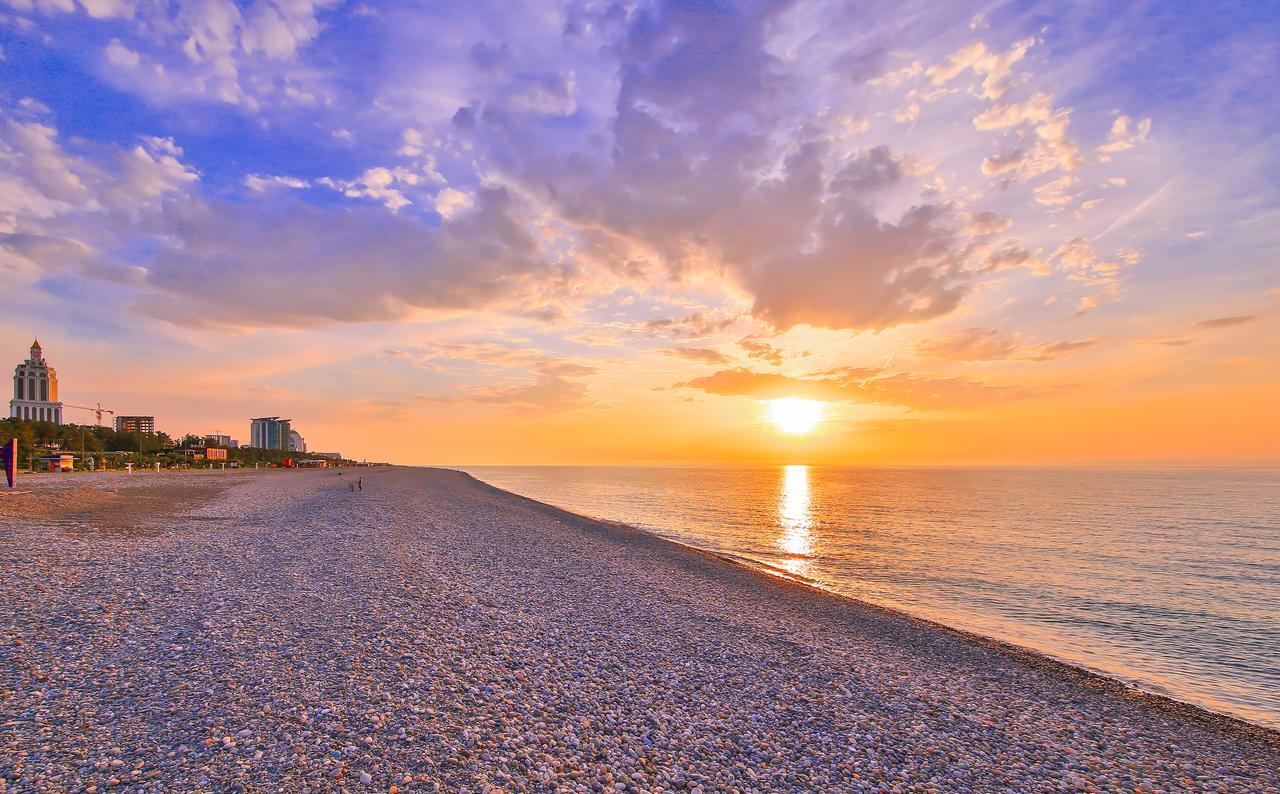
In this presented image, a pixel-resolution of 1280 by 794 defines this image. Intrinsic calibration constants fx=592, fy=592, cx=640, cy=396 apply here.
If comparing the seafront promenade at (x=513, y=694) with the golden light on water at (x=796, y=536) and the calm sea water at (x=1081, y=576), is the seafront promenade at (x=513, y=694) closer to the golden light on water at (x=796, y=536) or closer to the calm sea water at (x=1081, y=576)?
the calm sea water at (x=1081, y=576)

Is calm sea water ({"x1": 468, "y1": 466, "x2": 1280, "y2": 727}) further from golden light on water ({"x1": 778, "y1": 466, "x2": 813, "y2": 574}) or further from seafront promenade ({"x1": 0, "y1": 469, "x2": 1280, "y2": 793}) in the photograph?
seafront promenade ({"x1": 0, "y1": 469, "x2": 1280, "y2": 793})

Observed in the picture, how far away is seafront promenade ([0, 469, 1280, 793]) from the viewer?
6.89 meters

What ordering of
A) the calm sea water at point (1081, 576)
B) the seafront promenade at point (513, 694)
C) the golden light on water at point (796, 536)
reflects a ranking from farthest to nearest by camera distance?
the golden light on water at point (796, 536) → the calm sea water at point (1081, 576) → the seafront promenade at point (513, 694)

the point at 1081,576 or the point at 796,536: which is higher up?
the point at 1081,576

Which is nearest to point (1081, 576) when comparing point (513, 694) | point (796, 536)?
point (796, 536)

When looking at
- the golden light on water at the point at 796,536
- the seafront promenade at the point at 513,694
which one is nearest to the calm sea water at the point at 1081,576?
the golden light on water at the point at 796,536

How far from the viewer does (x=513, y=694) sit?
909cm

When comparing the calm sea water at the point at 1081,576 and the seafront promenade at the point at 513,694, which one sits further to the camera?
the calm sea water at the point at 1081,576

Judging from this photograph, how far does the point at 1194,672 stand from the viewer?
1431 cm

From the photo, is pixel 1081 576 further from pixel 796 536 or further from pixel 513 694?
pixel 513 694

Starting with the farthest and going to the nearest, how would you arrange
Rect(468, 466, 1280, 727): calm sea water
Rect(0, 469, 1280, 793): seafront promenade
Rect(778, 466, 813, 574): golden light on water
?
Rect(778, 466, 813, 574): golden light on water, Rect(468, 466, 1280, 727): calm sea water, Rect(0, 469, 1280, 793): seafront promenade

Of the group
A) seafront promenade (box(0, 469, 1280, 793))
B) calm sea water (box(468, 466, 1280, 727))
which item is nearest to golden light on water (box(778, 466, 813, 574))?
calm sea water (box(468, 466, 1280, 727))

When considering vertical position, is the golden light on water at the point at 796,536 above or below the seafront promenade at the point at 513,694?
below

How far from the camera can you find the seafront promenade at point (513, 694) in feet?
22.6
